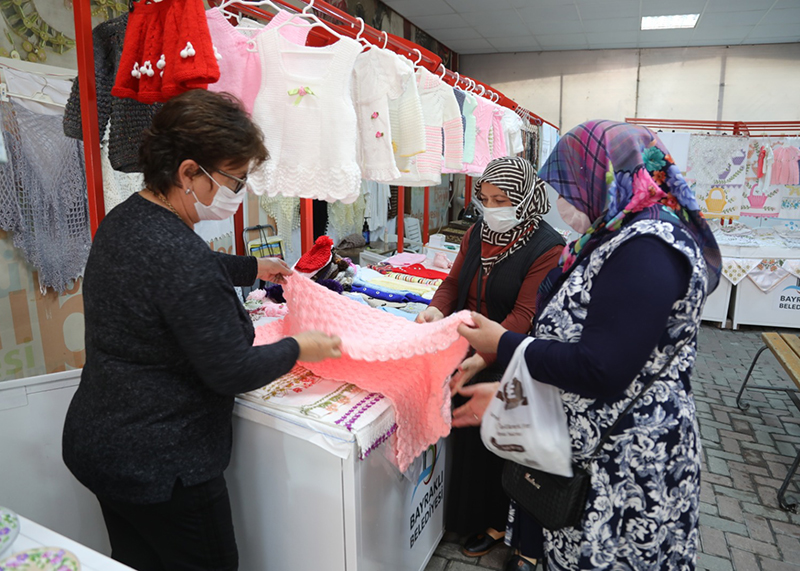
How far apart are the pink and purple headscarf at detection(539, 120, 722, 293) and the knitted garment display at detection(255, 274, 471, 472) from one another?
1.53 ft

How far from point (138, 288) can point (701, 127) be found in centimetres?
790

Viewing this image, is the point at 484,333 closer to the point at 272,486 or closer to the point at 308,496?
the point at 308,496

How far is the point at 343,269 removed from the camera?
2.96 m

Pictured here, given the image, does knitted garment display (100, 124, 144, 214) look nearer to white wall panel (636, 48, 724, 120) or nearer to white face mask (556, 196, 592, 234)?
white face mask (556, 196, 592, 234)

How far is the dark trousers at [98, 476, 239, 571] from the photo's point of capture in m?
1.24

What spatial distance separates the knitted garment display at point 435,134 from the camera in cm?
275

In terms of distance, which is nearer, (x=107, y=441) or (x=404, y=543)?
(x=107, y=441)

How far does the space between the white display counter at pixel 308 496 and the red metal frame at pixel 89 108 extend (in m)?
0.89

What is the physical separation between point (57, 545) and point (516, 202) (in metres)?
1.78

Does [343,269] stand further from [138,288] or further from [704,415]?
[704,415]

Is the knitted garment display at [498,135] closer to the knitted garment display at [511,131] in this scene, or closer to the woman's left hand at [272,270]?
the knitted garment display at [511,131]

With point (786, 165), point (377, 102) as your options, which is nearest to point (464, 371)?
point (377, 102)

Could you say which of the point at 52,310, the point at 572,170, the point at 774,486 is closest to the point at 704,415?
the point at 774,486

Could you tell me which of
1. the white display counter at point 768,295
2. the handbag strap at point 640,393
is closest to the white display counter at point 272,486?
the handbag strap at point 640,393
